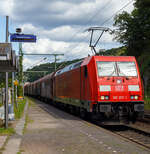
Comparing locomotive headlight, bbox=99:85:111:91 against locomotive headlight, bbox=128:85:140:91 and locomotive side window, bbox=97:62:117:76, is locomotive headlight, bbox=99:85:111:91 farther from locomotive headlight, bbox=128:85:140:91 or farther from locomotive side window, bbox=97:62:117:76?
locomotive headlight, bbox=128:85:140:91

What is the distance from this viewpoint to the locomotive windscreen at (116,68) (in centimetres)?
1359

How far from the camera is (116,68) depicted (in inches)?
544

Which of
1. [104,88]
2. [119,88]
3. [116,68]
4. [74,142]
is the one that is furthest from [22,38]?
[74,142]

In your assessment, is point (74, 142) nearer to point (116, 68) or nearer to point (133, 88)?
point (133, 88)

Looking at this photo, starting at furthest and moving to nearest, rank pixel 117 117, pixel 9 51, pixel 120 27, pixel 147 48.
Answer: pixel 120 27, pixel 147 48, pixel 117 117, pixel 9 51

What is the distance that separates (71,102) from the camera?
58.1 ft

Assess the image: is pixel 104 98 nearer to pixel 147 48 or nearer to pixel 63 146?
pixel 63 146

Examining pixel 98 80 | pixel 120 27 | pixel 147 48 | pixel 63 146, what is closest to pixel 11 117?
pixel 98 80

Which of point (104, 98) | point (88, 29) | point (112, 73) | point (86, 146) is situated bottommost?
point (86, 146)

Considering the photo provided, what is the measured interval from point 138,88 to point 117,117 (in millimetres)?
1654

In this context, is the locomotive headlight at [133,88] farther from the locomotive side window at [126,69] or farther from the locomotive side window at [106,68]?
the locomotive side window at [106,68]

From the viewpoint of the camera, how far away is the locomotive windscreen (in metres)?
13.6

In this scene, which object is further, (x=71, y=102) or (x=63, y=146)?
(x=71, y=102)

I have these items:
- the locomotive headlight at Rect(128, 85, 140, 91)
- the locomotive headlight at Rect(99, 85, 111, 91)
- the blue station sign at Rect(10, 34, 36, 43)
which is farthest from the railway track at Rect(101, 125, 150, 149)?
the blue station sign at Rect(10, 34, 36, 43)
